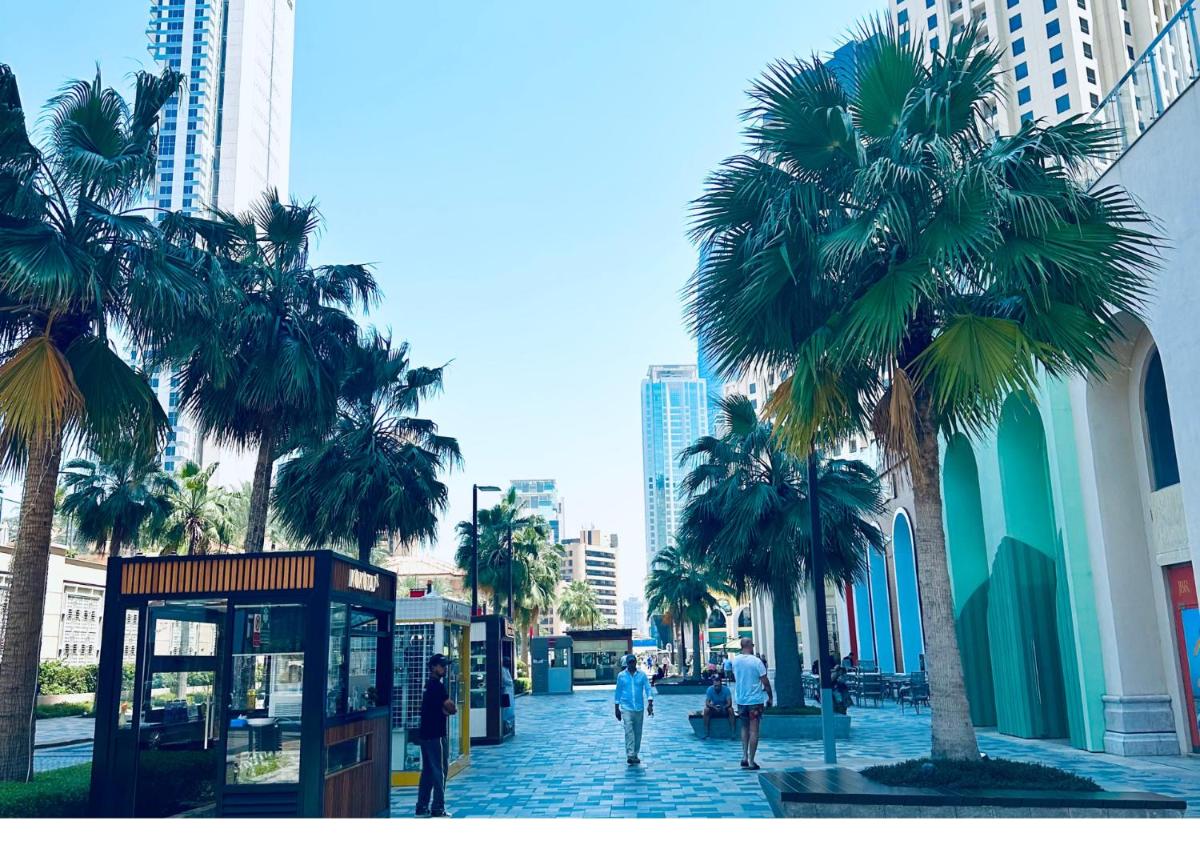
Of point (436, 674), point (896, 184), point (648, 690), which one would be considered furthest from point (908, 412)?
point (648, 690)

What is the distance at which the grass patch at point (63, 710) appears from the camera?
1280 inches

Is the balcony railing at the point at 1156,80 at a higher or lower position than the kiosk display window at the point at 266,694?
higher

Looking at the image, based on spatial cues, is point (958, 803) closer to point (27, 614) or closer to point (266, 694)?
point (266, 694)

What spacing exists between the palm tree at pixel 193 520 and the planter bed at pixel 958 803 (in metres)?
25.2

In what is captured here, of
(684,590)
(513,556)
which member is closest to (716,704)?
(513,556)

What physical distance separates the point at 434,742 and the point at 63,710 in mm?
28356

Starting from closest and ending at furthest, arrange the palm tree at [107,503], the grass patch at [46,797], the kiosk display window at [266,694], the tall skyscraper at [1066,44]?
the grass patch at [46,797]
the kiosk display window at [266,694]
the palm tree at [107,503]
the tall skyscraper at [1066,44]

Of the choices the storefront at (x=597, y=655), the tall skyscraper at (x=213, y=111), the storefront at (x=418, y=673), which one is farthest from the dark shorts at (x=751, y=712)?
the tall skyscraper at (x=213, y=111)

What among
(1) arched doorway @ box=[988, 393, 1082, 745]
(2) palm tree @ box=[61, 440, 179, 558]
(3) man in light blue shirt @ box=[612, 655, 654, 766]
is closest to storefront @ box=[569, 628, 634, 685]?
(2) palm tree @ box=[61, 440, 179, 558]

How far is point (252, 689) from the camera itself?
916 cm

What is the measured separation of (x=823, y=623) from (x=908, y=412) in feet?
13.9

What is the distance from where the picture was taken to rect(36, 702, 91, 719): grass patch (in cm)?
3250

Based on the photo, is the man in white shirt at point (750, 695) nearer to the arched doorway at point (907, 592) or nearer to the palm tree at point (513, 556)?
the arched doorway at point (907, 592)

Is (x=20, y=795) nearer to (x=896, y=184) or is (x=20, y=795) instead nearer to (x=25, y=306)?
(x=25, y=306)
